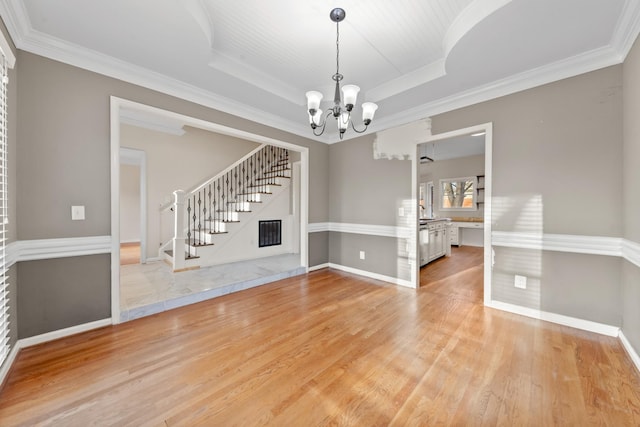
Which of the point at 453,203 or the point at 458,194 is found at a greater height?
the point at 458,194

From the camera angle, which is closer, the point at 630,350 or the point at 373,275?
the point at 630,350

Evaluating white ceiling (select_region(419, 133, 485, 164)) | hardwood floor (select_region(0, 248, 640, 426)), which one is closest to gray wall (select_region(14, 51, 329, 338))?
hardwood floor (select_region(0, 248, 640, 426))

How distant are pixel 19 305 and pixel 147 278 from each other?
1.78 meters

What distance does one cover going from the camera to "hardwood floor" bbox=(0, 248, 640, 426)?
4.74 feet

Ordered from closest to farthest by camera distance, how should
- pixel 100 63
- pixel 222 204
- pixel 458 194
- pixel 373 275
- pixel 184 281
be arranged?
pixel 100 63 < pixel 184 281 < pixel 373 275 < pixel 222 204 < pixel 458 194

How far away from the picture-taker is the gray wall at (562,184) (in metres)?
2.32

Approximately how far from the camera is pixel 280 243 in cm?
594

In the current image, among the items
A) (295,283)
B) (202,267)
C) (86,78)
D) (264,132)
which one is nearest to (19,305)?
(86,78)

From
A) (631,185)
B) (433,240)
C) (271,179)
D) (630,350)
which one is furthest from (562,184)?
(271,179)

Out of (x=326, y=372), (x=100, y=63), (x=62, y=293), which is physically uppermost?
(x=100, y=63)

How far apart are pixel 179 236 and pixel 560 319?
5.31 m

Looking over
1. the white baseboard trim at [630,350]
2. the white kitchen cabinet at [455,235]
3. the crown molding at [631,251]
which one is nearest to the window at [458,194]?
the white kitchen cabinet at [455,235]

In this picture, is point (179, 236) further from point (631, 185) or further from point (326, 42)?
point (631, 185)

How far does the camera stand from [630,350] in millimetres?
1999
